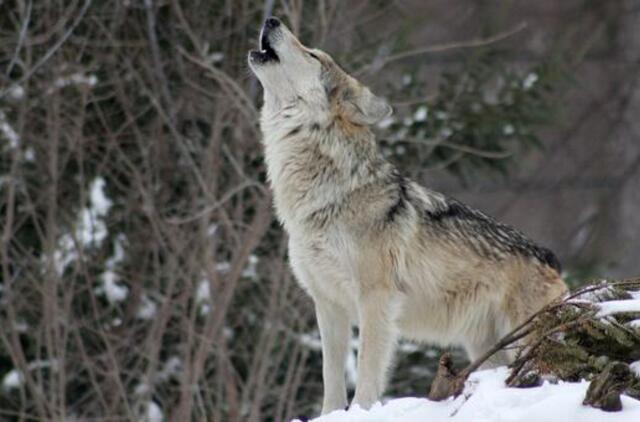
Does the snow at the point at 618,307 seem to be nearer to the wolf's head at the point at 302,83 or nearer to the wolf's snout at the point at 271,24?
the wolf's head at the point at 302,83

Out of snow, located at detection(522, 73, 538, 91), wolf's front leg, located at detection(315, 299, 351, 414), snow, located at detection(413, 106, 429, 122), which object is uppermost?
snow, located at detection(522, 73, 538, 91)

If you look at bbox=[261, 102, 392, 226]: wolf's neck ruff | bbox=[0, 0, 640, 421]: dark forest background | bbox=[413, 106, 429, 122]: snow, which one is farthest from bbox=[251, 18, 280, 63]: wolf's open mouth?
bbox=[413, 106, 429, 122]: snow

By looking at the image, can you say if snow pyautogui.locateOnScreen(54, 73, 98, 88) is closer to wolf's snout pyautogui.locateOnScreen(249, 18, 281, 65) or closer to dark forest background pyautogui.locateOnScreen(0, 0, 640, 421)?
dark forest background pyautogui.locateOnScreen(0, 0, 640, 421)

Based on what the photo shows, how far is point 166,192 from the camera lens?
1313 cm

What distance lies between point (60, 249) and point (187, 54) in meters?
2.03

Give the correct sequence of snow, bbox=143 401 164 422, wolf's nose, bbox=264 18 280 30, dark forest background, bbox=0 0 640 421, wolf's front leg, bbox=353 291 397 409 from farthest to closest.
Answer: snow, bbox=143 401 164 422
dark forest background, bbox=0 0 640 421
wolf's nose, bbox=264 18 280 30
wolf's front leg, bbox=353 291 397 409

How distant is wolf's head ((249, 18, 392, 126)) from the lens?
7613 mm

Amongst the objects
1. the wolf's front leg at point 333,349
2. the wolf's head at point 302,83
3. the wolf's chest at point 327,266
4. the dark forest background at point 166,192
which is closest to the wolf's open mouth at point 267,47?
the wolf's head at point 302,83

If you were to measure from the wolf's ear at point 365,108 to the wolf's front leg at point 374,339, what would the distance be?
963mm

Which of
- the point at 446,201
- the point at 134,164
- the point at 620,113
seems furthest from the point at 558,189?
the point at 446,201

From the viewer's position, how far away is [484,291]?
7.73m

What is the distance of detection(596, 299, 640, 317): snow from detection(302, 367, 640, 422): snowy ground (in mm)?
387

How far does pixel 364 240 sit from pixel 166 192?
5.92 m

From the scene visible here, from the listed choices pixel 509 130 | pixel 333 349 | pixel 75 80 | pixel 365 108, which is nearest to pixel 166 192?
pixel 75 80
